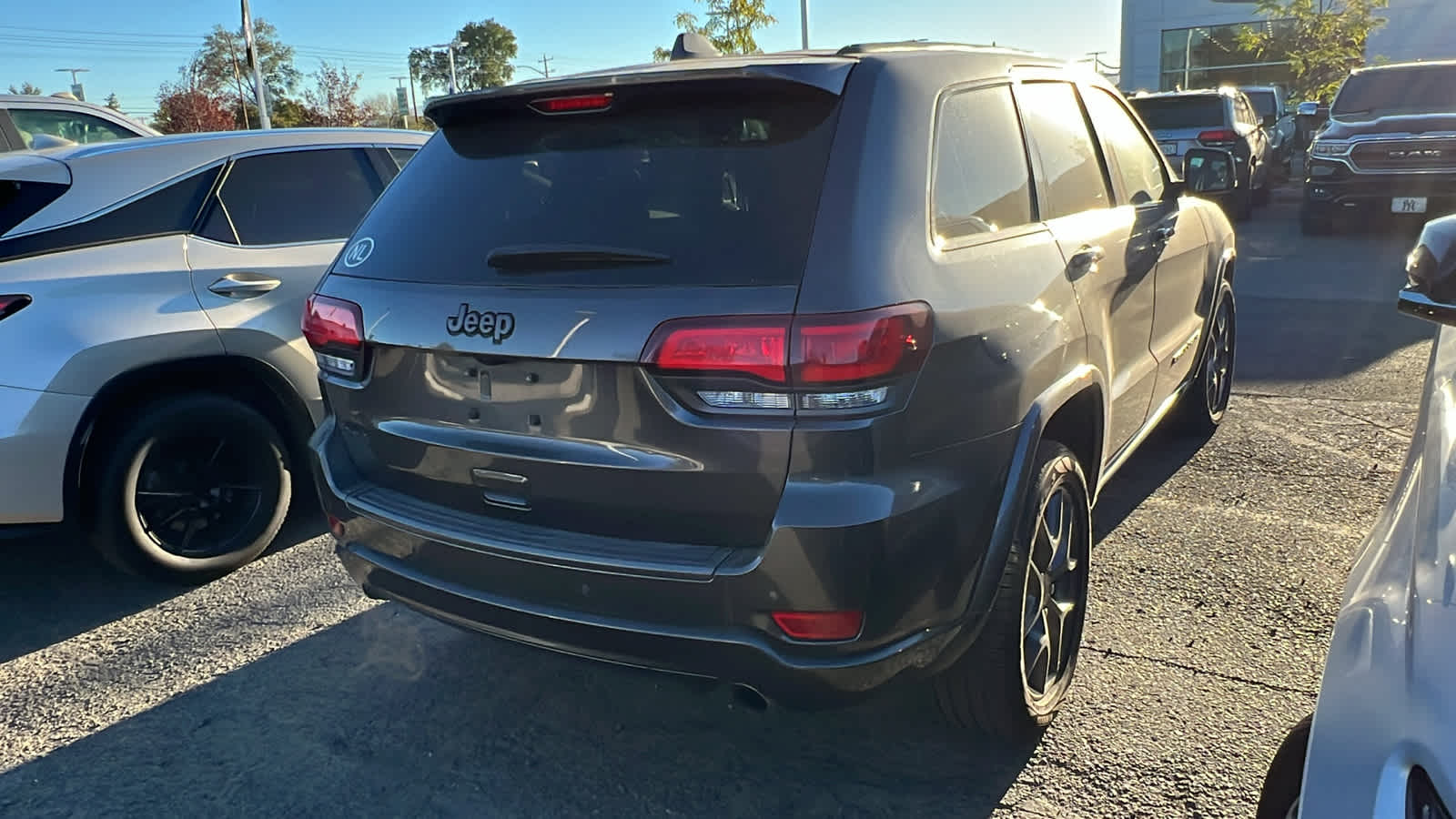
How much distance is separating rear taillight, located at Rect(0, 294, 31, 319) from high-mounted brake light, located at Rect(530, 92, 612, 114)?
2003mm

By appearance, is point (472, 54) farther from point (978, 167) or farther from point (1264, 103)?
point (978, 167)

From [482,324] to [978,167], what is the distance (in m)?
1.27

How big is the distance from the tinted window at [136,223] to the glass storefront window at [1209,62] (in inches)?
1547

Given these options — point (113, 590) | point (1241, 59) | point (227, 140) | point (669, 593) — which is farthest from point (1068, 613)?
point (1241, 59)

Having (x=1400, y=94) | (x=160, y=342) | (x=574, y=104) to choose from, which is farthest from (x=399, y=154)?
(x=1400, y=94)

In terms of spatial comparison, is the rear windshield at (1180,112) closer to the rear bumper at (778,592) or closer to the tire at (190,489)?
the tire at (190,489)

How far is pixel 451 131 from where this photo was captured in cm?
287

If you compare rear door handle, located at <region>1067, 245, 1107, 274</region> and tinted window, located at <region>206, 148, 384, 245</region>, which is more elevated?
tinted window, located at <region>206, 148, 384, 245</region>

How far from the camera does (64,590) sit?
398 cm

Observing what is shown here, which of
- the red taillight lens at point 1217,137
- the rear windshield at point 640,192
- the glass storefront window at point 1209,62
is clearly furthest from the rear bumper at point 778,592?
the glass storefront window at point 1209,62

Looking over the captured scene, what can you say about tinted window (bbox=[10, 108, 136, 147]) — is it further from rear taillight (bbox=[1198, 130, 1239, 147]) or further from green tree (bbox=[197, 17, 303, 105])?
Result: green tree (bbox=[197, 17, 303, 105])

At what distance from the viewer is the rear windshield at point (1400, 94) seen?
467 inches

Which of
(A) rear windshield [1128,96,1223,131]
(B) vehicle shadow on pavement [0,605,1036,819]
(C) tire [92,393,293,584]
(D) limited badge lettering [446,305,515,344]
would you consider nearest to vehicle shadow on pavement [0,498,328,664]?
(C) tire [92,393,293,584]

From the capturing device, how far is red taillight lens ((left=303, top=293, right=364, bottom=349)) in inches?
104
